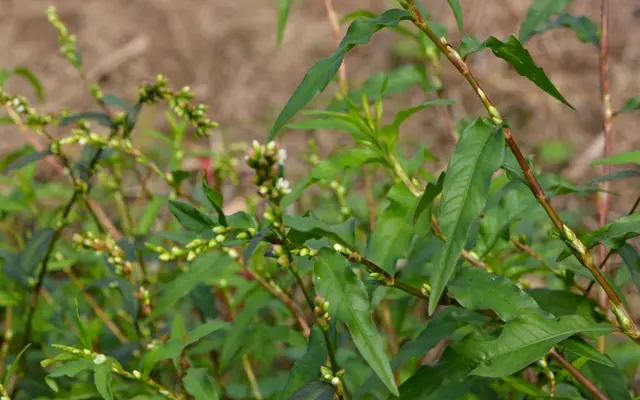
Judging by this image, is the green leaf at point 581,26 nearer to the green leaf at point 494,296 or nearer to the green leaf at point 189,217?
the green leaf at point 494,296

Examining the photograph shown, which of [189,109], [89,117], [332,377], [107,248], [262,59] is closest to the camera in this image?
[332,377]

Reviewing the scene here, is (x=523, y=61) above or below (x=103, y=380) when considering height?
above

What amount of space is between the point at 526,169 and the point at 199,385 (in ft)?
2.84

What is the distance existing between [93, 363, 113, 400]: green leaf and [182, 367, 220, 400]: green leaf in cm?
19

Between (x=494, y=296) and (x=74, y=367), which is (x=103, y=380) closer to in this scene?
(x=74, y=367)

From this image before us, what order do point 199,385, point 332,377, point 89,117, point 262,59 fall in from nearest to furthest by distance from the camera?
1. point 332,377
2. point 199,385
3. point 89,117
4. point 262,59

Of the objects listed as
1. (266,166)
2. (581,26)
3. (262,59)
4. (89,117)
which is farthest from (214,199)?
(262,59)

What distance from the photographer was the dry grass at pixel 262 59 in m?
5.27

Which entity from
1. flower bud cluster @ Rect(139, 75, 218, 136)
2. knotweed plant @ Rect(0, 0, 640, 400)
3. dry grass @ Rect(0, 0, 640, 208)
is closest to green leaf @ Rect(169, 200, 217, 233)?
knotweed plant @ Rect(0, 0, 640, 400)

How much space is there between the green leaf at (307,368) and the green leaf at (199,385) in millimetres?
198

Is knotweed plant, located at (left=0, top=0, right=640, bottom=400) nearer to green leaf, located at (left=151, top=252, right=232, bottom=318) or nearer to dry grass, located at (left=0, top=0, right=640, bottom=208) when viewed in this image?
green leaf, located at (left=151, top=252, right=232, bottom=318)

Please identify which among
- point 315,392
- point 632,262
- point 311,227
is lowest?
point 315,392

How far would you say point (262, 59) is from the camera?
20.3 ft

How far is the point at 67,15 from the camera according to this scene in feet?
21.7
